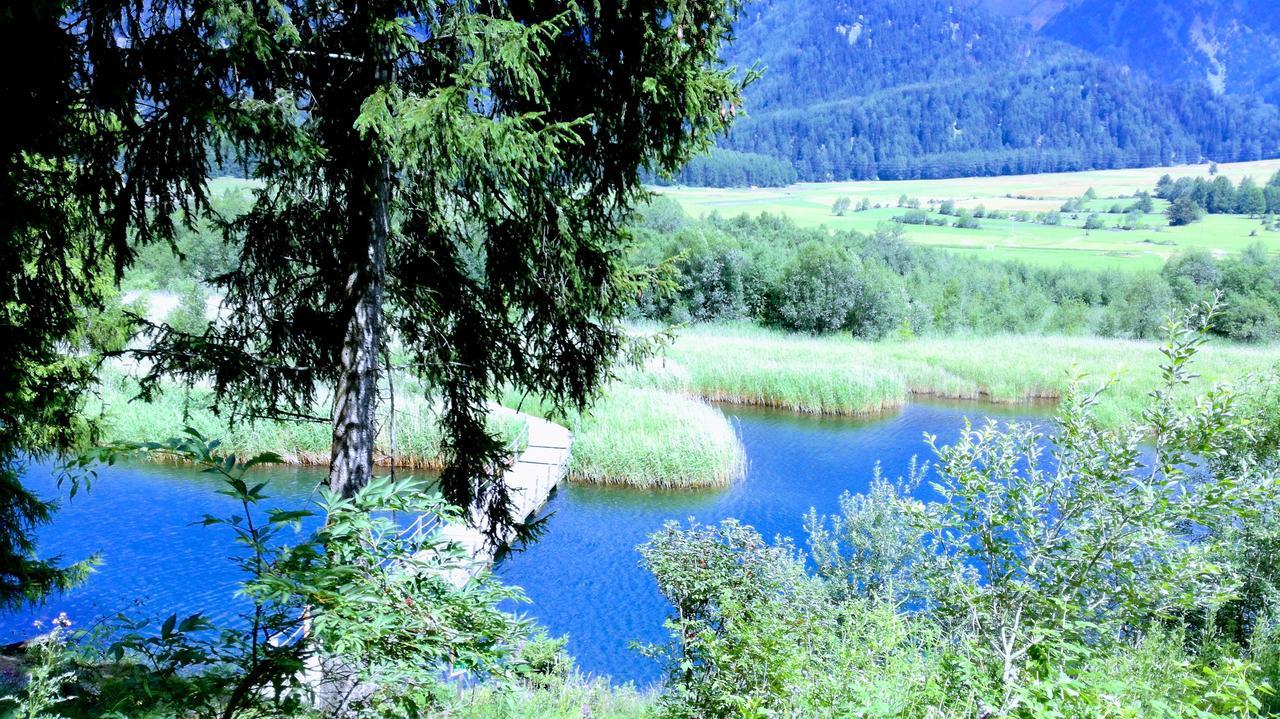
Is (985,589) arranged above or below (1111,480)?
below

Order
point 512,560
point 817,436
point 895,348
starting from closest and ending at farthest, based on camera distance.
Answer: point 512,560 < point 817,436 < point 895,348

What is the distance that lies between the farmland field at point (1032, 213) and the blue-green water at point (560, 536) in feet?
134

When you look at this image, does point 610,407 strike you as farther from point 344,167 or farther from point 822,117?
point 822,117

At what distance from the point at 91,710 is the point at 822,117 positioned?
649 ft

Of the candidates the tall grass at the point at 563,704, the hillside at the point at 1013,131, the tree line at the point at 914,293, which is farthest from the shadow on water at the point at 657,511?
the hillside at the point at 1013,131

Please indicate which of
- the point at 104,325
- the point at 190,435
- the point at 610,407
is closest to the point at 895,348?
the point at 610,407

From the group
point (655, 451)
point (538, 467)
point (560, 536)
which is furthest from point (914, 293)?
point (560, 536)

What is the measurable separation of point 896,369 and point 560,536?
50.8 ft

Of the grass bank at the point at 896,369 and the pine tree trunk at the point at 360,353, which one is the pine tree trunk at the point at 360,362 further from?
the grass bank at the point at 896,369

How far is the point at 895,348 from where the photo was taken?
2805 cm

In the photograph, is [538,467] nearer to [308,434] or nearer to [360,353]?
[308,434]

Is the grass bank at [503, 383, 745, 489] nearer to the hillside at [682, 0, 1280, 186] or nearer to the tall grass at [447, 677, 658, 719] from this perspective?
the tall grass at [447, 677, 658, 719]

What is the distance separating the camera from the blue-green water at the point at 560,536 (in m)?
9.12

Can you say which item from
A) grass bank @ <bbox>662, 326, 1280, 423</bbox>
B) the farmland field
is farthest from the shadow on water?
the farmland field
